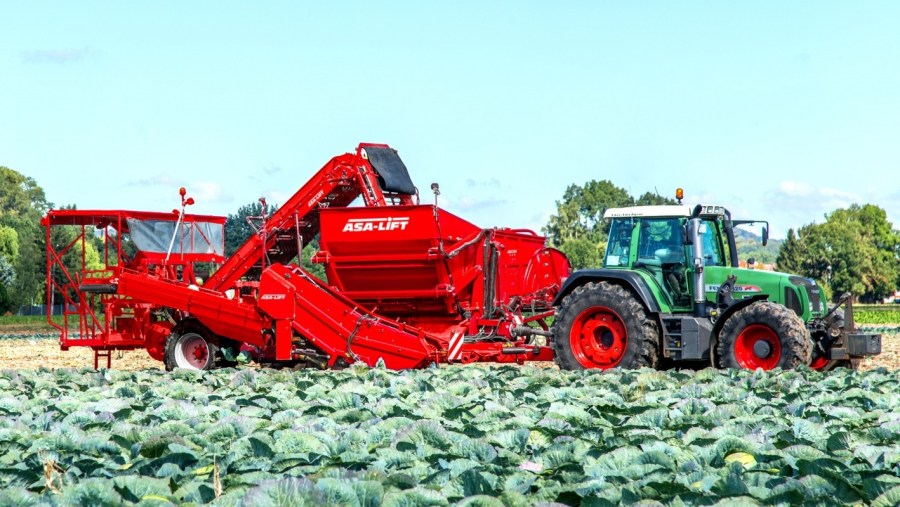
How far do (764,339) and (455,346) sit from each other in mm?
3939

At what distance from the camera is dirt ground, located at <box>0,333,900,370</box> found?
60.7ft

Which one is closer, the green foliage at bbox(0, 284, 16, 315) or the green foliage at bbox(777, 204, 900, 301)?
the green foliage at bbox(0, 284, 16, 315)

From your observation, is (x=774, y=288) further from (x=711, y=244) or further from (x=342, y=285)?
(x=342, y=285)

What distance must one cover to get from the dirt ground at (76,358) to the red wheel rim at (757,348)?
4726 millimetres

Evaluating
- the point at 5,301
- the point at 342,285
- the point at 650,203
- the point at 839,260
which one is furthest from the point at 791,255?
the point at 342,285

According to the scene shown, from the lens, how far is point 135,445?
6.34 metres

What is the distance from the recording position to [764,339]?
1209cm

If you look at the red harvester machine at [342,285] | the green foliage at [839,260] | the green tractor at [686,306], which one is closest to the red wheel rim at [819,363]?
the green tractor at [686,306]

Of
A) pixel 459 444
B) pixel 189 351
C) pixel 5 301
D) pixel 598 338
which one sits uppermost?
pixel 598 338

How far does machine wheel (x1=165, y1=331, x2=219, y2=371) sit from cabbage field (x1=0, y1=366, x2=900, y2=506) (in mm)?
4926

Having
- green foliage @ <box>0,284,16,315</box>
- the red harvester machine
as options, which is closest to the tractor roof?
the red harvester machine

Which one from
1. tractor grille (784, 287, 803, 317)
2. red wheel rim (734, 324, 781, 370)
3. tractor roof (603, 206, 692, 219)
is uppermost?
tractor roof (603, 206, 692, 219)

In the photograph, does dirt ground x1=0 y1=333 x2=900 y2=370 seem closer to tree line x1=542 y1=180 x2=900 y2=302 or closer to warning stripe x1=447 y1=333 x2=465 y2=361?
warning stripe x1=447 y1=333 x2=465 y2=361

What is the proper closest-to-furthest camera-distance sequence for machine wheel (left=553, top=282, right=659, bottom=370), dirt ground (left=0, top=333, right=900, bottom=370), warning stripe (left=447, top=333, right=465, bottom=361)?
machine wheel (left=553, top=282, right=659, bottom=370) → warning stripe (left=447, top=333, right=465, bottom=361) → dirt ground (left=0, top=333, right=900, bottom=370)
